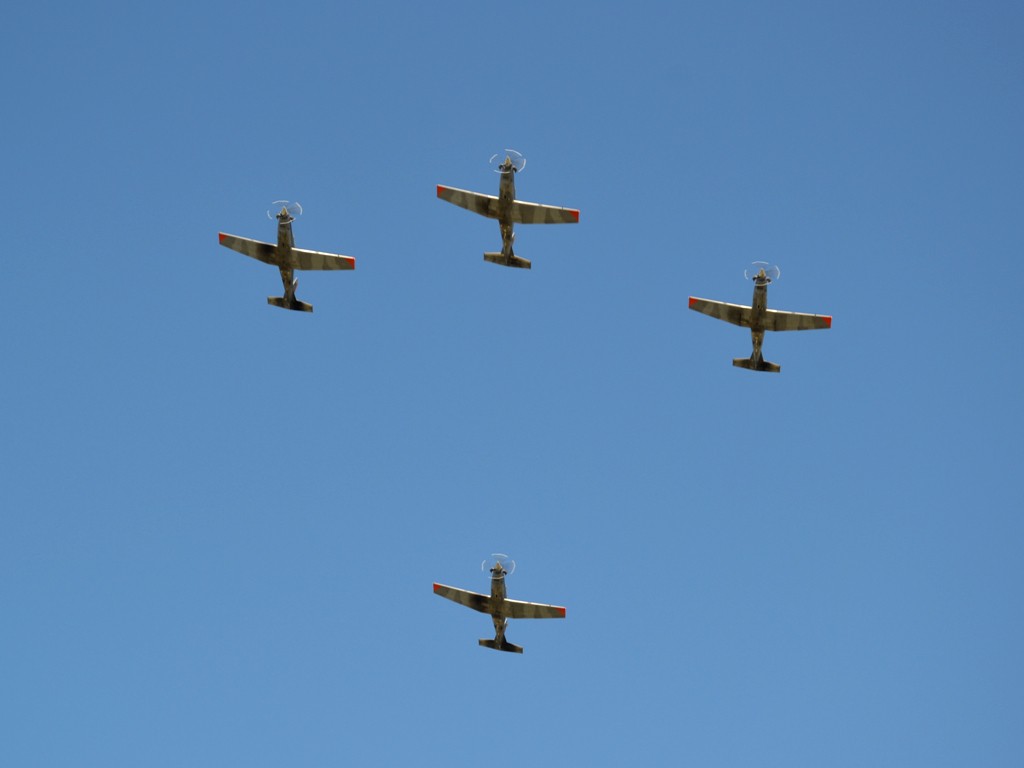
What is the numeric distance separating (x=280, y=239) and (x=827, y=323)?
33.5m

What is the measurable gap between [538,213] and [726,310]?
13.1 m

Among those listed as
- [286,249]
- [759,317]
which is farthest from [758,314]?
[286,249]

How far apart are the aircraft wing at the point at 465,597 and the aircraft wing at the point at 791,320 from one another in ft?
80.6

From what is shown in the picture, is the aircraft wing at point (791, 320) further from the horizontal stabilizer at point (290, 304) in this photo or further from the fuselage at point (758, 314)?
the horizontal stabilizer at point (290, 304)

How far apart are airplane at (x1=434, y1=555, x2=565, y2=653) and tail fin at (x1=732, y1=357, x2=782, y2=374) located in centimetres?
1897

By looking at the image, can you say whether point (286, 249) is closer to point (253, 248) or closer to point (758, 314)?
point (253, 248)

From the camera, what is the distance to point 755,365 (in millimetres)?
91250

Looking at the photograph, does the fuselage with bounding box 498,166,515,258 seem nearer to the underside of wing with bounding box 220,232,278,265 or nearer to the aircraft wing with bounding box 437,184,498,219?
the aircraft wing with bounding box 437,184,498,219

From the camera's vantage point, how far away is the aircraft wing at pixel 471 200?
284 feet

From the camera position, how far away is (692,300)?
8975 centimetres

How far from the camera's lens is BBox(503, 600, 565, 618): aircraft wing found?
93250 millimetres

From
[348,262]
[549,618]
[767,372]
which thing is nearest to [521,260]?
[348,262]

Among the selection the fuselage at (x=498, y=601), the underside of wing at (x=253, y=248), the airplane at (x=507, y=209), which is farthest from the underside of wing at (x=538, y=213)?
the fuselage at (x=498, y=601)

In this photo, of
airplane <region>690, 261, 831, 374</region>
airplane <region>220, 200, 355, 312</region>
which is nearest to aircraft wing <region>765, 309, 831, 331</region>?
airplane <region>690, 261, 831, 374</region>
